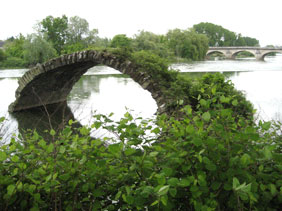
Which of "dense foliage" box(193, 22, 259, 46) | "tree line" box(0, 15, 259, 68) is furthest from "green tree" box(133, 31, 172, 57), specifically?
"dense foliage" box(193, 22, 259, 46)

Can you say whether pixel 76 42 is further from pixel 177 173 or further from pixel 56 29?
pixel 177 173

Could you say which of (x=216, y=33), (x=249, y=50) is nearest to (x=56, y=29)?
(x=249, y=50)

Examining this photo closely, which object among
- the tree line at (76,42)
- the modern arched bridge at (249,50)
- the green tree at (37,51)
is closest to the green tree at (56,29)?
the tree line at (76,42)

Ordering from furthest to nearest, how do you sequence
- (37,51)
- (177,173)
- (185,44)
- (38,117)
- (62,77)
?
(185,44), (37,51), (62,77), (38,117), (177,173)

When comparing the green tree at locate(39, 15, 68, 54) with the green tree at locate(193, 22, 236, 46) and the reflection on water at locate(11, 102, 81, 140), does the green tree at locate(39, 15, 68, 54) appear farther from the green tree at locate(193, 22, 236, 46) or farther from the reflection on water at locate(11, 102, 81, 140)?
the green tree at locate(193, 22, 236, 46)

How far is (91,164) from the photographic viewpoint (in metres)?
1.50

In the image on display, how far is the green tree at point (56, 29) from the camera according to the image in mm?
48188

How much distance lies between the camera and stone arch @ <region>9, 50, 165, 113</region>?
6.80 meters

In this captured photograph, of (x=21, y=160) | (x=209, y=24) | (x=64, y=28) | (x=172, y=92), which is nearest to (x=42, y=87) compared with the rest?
(x=172, y=92)

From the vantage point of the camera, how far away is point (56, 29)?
160 feet

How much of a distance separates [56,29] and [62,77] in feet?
137

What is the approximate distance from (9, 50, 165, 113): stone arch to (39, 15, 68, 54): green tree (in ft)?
128

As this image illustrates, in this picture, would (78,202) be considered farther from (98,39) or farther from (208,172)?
(98,39)

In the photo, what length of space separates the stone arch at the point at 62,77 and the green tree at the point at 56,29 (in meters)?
39.1
